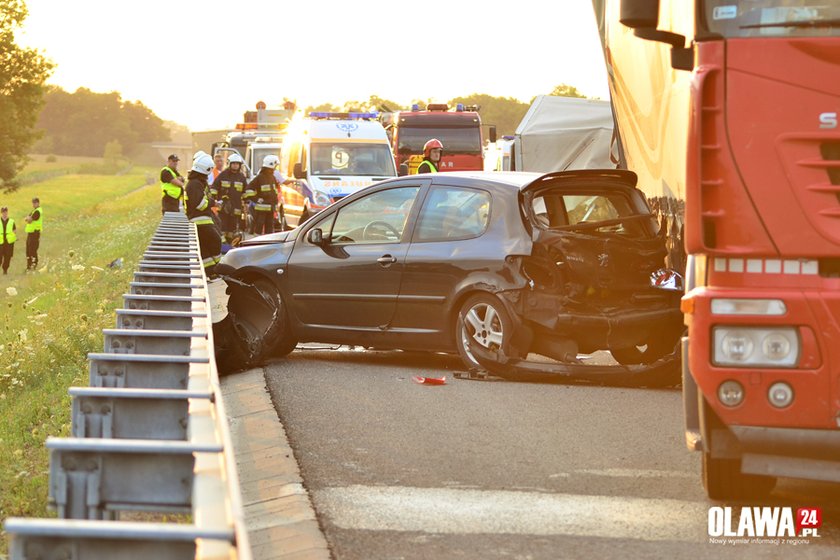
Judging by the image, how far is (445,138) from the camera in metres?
37.7

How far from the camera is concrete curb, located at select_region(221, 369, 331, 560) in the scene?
243 inches

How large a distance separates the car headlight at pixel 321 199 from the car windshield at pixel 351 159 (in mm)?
878

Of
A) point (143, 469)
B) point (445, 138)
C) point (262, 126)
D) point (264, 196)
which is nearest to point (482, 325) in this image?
point (143, 469)

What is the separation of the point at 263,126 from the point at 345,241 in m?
35.0

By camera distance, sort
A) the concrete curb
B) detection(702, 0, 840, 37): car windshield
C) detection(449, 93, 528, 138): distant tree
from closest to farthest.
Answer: the concrete curb → detection(702, 0, 840, 37): car windshield → detection(449, 93, 528, 138): distant tree

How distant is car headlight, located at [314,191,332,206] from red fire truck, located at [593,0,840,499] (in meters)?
20.9

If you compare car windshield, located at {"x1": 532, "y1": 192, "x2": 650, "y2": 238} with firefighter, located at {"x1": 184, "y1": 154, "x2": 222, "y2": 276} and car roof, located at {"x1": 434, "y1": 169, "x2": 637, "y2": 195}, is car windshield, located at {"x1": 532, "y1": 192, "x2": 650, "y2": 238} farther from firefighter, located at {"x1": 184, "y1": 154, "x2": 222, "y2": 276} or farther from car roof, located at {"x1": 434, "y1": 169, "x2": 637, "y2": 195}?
firefighter, located at {"x1": 184, "y1": 154, "x2": 222, "y2": 276}

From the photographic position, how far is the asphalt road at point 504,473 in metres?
6.25

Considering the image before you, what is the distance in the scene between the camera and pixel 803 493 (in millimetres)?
7371

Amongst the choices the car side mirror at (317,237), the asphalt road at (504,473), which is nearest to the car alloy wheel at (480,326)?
the asphalt road at (504,473)

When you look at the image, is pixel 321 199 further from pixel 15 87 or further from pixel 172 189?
pixel 15 87

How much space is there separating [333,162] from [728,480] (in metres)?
22.0


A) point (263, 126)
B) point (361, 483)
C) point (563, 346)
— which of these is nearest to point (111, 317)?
point (563, 346)

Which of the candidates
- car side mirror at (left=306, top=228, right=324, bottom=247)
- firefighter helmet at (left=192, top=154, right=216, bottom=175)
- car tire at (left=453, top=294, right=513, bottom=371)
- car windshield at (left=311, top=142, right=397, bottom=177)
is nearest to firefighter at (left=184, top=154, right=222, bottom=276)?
firefighter helmet at (left=192, top=154, right=216, bottom=175)
